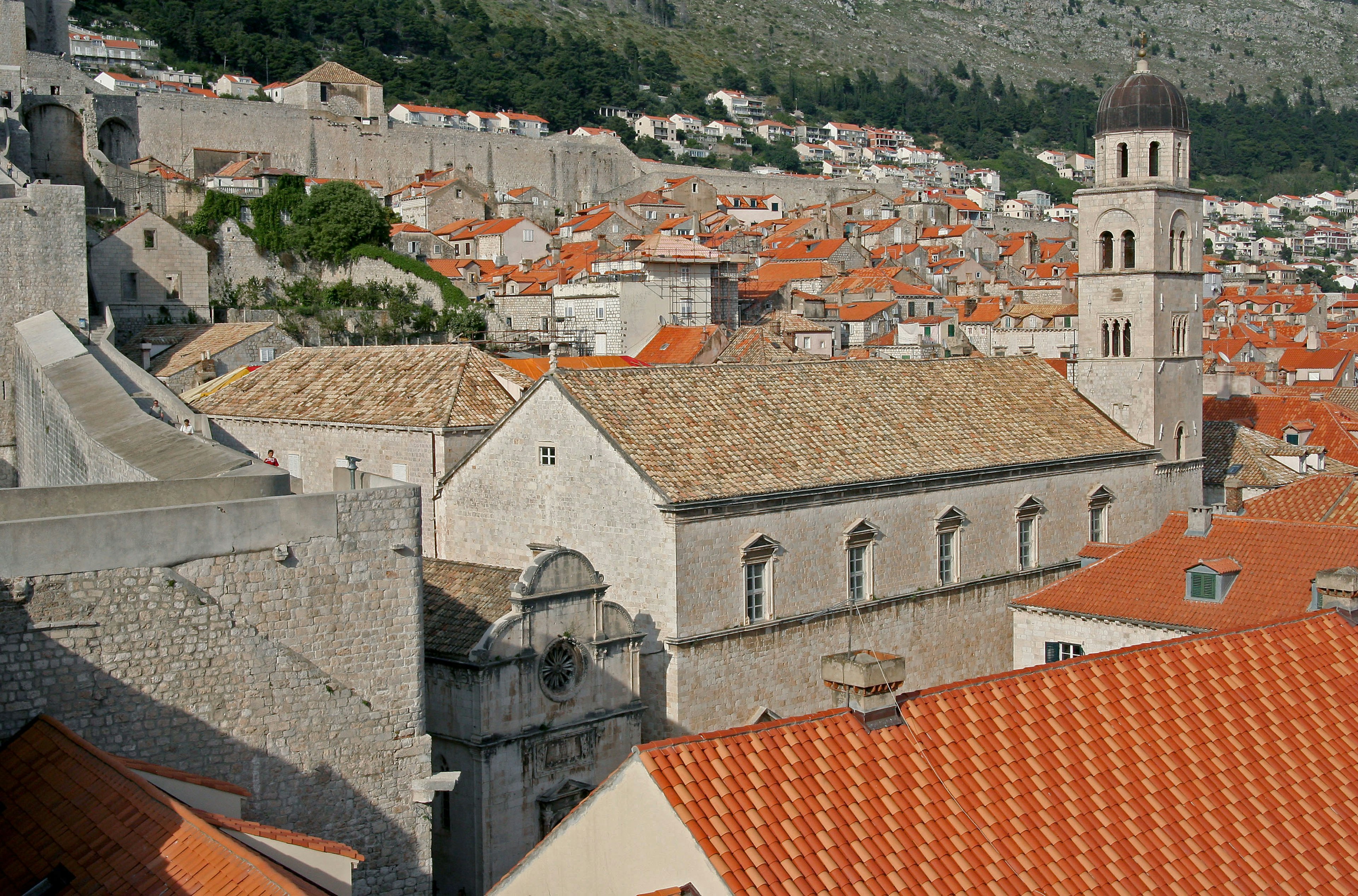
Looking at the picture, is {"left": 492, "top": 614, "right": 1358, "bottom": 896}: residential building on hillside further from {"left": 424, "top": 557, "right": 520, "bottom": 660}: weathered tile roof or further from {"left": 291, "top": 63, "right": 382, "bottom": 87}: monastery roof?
{"left": 291, "top": 63, "right": 382, "bottom": 87}: monastery roof

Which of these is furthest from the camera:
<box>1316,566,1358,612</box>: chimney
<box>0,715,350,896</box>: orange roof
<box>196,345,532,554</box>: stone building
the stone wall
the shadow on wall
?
<box>196,345,532,554</box>: stone building

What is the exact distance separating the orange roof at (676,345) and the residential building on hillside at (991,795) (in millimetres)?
30883

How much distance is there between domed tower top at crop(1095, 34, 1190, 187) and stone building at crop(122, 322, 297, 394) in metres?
21.9

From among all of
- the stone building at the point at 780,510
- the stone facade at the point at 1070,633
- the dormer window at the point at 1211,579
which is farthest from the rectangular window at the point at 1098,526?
the dormer window at the point at 1211,579

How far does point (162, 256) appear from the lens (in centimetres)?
4769

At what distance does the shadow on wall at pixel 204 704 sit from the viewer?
11.8 meters

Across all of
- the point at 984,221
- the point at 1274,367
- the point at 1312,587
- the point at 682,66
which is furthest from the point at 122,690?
the point at 682,66

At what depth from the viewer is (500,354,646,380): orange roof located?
30.8 meters

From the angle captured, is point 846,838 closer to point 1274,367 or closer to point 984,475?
point 984,475

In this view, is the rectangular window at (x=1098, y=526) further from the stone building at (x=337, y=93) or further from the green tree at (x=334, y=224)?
the stone building at (x=337, y=93)

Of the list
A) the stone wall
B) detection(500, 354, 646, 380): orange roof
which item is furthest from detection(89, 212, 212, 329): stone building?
the stone wall

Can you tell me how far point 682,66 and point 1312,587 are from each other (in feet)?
564

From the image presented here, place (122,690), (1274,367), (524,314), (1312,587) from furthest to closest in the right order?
1. (1274,367)
2. (524,314)
3. (1312,587)
4. (122,690)

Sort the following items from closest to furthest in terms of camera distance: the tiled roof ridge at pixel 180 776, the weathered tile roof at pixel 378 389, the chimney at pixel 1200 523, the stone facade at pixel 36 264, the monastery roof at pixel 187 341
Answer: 1. the tiled roof ridge at pixel 180 776
2. the chimney at pixel 1200 523
3. the weathered tile roof at pixel 378 389
4. the stone facade at pixel 36 264
5. the monastery roof at pixel 187 341
